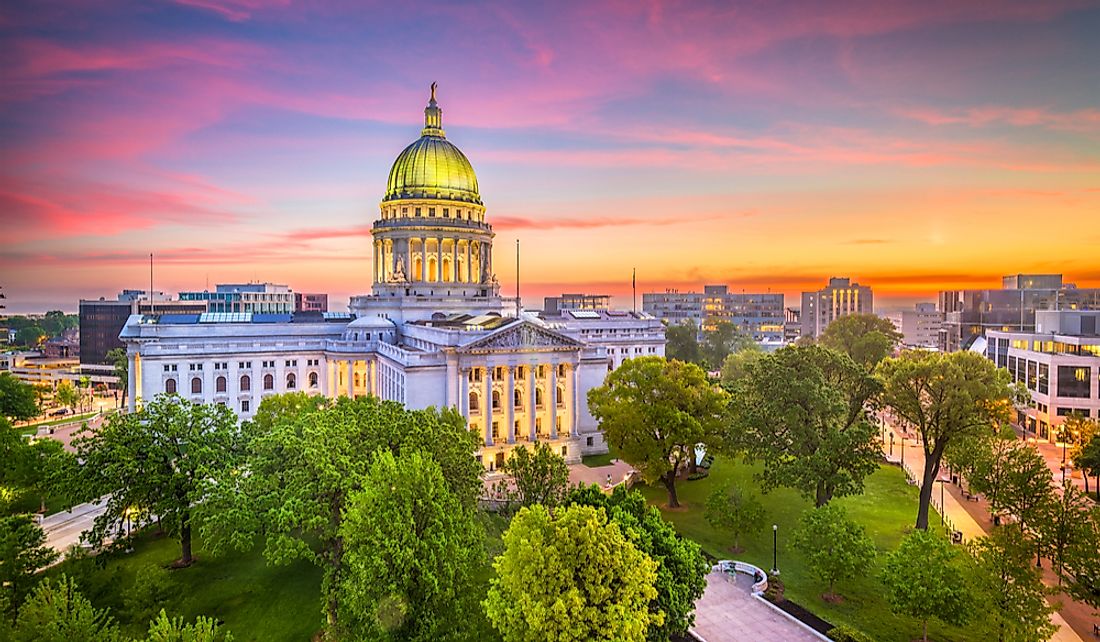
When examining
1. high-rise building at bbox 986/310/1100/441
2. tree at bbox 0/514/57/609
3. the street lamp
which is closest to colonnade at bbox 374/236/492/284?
tree at bbox 0/514/57/609

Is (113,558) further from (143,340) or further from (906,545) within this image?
(906,545)

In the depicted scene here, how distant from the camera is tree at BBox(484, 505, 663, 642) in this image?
2450 cm

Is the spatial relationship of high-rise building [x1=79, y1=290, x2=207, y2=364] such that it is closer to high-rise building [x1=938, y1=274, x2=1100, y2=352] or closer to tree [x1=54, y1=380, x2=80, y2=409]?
tree [x1=54, y1=380, x2=80, y2=409]

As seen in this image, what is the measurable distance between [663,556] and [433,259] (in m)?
73.8

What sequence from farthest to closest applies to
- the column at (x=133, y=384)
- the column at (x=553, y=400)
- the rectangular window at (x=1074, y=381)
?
the rectangular window at (x=1074, y=381)
the column at (x=133, y=384)
the column at (x=553, y=400)

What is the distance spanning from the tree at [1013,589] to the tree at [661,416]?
75.8ft

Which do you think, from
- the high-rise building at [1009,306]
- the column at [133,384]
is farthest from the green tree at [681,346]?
the column at [133,384]

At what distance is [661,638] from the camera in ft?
96.1

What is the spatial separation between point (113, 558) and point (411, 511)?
29616 mm

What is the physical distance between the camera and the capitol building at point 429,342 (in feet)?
223

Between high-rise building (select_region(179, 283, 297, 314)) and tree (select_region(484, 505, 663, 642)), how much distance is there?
13891 cm

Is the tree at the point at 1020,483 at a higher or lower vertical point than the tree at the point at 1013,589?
higher

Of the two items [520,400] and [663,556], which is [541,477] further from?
[520,400]

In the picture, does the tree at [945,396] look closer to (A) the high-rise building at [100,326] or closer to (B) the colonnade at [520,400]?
(B) the colonnade at [520,400]
